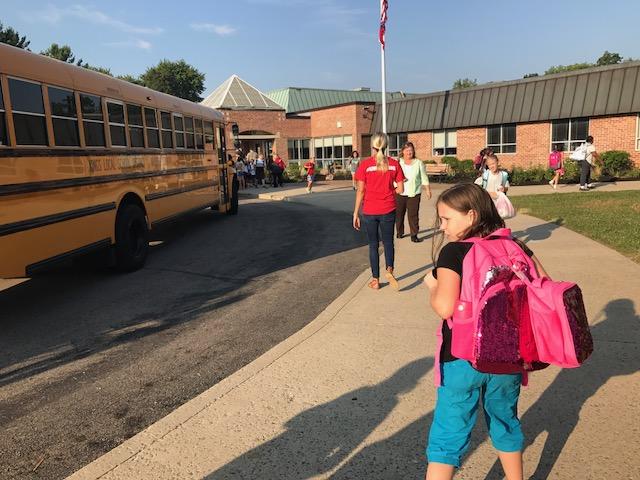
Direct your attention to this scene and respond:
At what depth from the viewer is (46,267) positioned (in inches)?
239

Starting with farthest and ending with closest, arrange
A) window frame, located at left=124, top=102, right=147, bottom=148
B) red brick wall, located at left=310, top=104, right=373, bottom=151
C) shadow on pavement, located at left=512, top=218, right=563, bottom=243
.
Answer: red brick wall, located at left=310, top=104, right=373, bottom=151 < shadow on pavement, located at left=512, top=218, right=563, bottom=243 < window frame, located at left=124, top=102, right=147, bottom=148

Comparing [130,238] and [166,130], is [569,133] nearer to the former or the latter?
[166,130]

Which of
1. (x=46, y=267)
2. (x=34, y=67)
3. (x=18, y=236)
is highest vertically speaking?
(x=34, y=67)

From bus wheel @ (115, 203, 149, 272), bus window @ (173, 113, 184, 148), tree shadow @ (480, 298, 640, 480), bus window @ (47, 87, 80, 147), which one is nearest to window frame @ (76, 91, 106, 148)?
bus window @ (47, 87, 80, 147)

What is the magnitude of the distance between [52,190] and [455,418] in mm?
5635

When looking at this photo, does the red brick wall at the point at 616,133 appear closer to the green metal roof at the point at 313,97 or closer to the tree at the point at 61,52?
the green metal roof at the point at 313,97

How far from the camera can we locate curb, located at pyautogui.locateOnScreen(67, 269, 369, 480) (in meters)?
2.95

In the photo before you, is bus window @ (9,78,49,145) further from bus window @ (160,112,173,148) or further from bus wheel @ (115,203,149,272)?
bus window @ (160,112,173,148)

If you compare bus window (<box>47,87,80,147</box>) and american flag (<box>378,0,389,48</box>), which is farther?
american flag (<box>378,0,389,48</box>)

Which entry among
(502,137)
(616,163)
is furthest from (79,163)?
(502,137)

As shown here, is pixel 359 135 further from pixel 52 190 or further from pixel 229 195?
pixel 52 190

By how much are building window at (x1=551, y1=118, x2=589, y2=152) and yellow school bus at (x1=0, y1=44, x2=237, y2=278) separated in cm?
2050

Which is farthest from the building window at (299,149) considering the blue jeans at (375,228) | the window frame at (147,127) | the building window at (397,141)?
the blue jeans at (375,228)

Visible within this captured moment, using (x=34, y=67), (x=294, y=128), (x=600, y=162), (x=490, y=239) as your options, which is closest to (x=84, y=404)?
(x=490, y=239)
